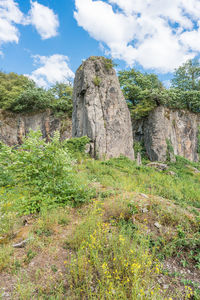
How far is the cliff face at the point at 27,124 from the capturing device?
2286cm

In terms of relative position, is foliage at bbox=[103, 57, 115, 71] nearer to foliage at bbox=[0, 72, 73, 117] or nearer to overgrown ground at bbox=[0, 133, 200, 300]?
foliage at bbox=[0, 72, 73, 117]

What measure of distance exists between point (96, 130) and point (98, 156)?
2412 millimetres

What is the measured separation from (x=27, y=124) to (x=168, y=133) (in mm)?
20852

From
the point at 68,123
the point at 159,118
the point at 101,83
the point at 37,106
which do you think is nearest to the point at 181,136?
the point at 159,118

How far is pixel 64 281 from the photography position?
2193mm

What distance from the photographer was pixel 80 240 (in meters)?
2.92

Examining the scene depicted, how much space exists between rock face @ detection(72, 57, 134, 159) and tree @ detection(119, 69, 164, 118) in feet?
18.5

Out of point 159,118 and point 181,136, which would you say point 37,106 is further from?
point 181,136

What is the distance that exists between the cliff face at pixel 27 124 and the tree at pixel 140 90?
1013 centimetres

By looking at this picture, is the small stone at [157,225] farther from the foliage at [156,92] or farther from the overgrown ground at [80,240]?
the foliage at [156,92]

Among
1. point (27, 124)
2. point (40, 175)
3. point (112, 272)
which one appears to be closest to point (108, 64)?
point (27, 124)

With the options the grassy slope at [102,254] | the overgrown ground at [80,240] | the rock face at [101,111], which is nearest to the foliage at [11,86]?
the rock face at [101,111]

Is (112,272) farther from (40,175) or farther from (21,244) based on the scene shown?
(40,175)

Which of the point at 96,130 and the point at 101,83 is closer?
the point at 96,130
